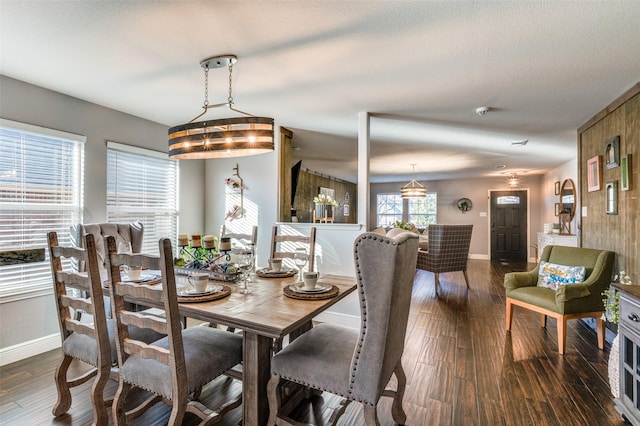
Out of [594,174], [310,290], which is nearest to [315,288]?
[310,290]

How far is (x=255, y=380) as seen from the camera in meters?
1.62

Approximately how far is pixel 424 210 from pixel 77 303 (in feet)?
29.8

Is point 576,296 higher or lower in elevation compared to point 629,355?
higher

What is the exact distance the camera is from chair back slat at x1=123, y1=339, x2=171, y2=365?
1.45 meters

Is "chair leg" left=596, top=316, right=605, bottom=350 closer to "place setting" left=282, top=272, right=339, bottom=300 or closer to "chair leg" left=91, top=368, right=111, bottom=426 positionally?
"place setting" left=282, top=272, right=339, bottom=300

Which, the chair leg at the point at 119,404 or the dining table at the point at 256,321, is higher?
the dining table at the point at 256,321

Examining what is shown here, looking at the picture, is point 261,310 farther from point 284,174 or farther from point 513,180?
point 513,180

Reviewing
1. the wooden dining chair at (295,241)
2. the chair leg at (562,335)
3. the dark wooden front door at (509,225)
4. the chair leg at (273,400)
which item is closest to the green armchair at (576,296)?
the chair leg at (562,335)

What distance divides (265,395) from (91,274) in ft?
3.60

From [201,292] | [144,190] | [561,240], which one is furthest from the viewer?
[561,240]

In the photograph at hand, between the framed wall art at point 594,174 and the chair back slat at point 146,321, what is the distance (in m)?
4.32

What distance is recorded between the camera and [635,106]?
270 cm

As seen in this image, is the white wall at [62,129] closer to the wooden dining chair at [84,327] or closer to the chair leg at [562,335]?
the wooden dining chair at [84,327]

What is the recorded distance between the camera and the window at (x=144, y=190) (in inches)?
137
